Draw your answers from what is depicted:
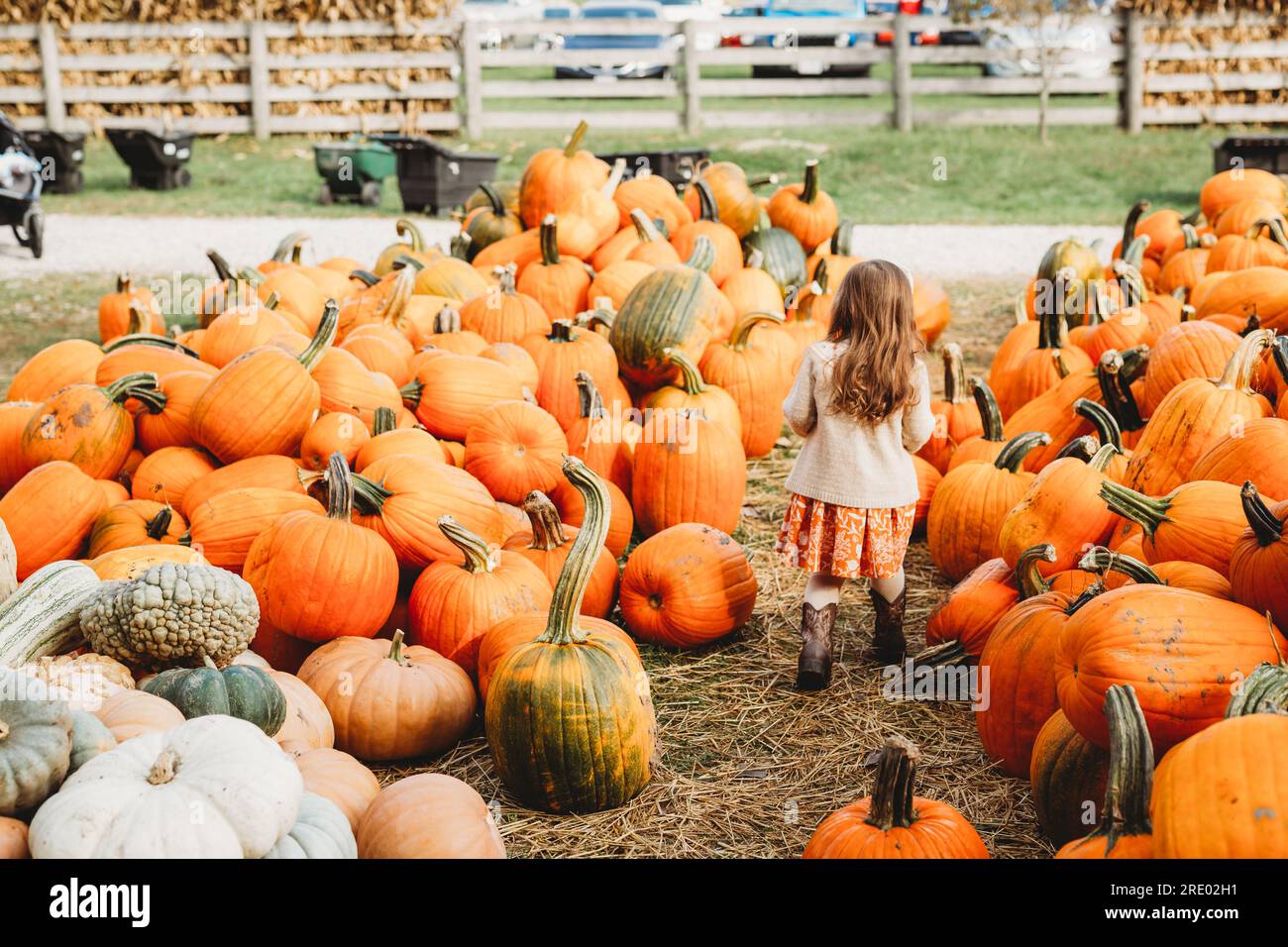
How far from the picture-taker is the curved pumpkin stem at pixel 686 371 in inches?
186

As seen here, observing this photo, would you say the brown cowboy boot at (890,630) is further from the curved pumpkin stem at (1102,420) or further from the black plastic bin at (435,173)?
the black plastic bin at (435,173)

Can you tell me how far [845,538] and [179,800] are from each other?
2.25 meters

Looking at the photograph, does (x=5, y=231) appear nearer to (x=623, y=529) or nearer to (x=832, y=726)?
(x=623, y=529)

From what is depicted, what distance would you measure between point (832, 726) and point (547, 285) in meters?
3.14

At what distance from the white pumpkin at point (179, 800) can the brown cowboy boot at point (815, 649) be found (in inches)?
71.2

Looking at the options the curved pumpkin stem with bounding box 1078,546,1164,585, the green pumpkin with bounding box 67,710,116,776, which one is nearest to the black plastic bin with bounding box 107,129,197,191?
the green pumpkin with bounding box 67,710,116,776

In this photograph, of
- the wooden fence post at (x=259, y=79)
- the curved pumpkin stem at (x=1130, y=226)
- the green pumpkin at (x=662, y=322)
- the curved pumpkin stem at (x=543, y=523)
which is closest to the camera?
the curved pumpkin stem at (x=543, y=523)

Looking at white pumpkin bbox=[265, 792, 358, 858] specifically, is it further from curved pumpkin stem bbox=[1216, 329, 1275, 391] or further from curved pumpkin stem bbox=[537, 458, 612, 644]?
curved pumpkin stem bbox=[1216, 329, 1275, 391]

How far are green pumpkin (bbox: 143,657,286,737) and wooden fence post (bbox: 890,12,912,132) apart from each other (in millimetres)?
14704

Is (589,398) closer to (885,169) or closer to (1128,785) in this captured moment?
(1128,785)

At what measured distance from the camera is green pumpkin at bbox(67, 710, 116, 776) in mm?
2156

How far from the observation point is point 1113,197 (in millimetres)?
12656

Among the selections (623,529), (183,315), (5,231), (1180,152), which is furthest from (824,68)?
(623,529)

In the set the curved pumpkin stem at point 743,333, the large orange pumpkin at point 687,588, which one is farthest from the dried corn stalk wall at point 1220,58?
the large orange pumpkin at point 687,588
